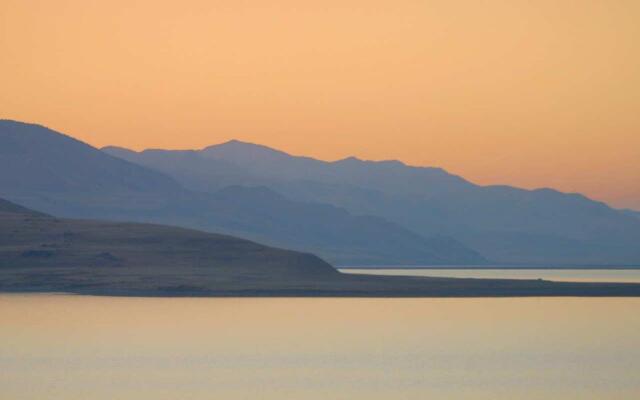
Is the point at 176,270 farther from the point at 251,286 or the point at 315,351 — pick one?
the point at 315,351

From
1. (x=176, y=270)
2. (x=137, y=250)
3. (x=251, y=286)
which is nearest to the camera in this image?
(x=251, y=286)

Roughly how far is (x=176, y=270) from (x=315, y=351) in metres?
74.9

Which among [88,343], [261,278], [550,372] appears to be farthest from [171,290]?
[550,372]

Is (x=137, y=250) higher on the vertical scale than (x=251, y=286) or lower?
higher

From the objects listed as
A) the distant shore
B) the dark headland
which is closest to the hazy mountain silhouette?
the dark headland

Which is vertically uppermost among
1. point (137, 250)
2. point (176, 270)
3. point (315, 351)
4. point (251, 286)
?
point (137, 250)

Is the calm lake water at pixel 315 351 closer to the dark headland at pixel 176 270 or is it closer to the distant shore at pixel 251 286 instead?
the distant shore at pixel 251 286

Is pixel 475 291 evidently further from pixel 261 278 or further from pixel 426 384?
pixel 426 384

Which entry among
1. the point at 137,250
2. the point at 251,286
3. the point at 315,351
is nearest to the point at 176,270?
the point at 137,250

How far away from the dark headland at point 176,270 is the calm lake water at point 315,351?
18.1 metres

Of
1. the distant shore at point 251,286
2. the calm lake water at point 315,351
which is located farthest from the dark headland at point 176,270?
the calm lake water at point 315,351

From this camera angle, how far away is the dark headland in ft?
451

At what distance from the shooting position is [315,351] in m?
78.7

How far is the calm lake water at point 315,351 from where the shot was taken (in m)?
63.0
